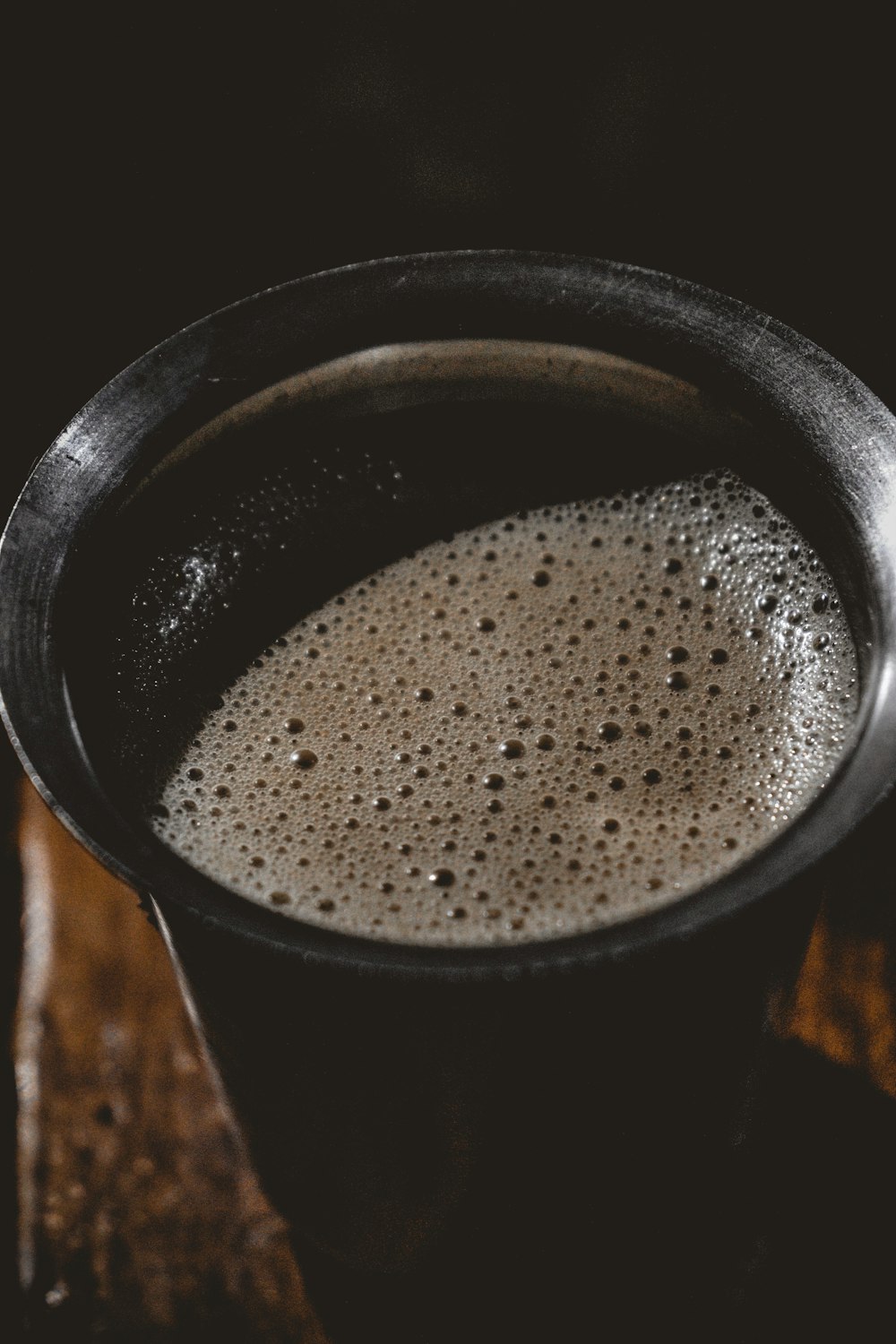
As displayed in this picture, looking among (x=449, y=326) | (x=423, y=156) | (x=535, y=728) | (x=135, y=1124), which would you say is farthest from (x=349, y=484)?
(x=135, y=1124)

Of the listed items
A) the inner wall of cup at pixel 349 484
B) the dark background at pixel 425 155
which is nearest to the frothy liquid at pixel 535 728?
the inner wall of cup at pixel 349 484

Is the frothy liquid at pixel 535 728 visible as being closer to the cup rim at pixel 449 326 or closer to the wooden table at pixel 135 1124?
the cup rim at pixel 449 326

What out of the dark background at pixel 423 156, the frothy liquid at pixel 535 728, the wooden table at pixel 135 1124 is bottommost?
the wooden table at pixel 135 1124

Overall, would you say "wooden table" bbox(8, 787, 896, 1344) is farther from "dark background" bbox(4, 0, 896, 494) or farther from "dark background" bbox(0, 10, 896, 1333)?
"dark background" bbox(4, 0, 896, 494)

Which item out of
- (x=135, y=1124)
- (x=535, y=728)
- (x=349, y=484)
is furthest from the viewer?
(x=135, y=1124)

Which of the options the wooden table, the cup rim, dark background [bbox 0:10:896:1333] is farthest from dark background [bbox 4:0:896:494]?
the wooden table

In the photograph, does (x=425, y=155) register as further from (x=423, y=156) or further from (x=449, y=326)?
(x=449, y=326)

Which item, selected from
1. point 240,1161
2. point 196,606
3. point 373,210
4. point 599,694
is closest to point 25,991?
point 240,1161
